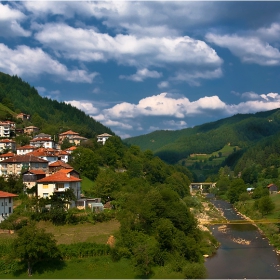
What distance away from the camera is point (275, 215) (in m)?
62.6

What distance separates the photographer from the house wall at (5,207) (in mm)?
38375

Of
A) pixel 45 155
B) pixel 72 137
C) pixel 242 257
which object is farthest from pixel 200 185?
pixel 242 257

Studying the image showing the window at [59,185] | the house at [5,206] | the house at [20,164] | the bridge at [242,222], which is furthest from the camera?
the bridge at [242,222]

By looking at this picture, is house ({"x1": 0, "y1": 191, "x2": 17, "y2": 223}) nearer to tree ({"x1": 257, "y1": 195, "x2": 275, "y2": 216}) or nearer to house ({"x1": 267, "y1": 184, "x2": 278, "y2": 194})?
tree ({"x1": 257, "y1": 195, "x2": 275, "y2": 216})

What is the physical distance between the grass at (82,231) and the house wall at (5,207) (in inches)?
145

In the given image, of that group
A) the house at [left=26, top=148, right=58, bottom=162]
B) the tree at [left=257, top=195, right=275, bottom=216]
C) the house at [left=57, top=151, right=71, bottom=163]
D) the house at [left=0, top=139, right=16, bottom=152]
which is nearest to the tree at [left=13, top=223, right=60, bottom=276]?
the house at [left=26, top=148, right=58, bottom=162]

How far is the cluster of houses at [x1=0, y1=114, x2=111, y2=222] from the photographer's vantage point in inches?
1745

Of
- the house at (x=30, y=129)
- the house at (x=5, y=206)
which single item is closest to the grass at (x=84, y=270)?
the house at (x=5, y=206)

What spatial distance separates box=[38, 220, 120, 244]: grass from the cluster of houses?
4.63 metres

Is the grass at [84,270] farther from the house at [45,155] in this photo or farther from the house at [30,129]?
the house at [30,129]

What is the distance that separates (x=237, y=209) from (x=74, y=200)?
47049 millimetres

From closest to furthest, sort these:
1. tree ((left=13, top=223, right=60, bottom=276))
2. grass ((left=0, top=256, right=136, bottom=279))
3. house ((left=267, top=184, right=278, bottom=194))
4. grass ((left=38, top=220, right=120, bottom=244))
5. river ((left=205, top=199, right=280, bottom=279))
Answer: tree ((left=13, top=223, right=60, bottom=276)), grass ((left=0, top=256, right=136, bottom=279)), grass ((left=38, top=220, right=120, bottom=244)), river ((left=205, top=199, right=280, bottom=279)), house ((left=267, top=184, right=278, bottom=194))

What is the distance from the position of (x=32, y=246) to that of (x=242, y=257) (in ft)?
76.5

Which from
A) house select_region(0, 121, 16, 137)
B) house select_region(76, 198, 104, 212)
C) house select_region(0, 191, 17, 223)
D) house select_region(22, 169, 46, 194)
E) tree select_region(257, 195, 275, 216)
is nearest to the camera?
house select_region(0, 191, 17, 223)
